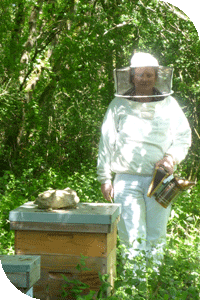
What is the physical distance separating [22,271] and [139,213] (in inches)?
31.8

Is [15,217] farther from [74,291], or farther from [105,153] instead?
[105,153]

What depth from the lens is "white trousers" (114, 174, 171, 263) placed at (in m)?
2.19

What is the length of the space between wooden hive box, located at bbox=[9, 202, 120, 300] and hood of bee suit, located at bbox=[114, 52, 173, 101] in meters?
0.73

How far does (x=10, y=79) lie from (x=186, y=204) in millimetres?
1687

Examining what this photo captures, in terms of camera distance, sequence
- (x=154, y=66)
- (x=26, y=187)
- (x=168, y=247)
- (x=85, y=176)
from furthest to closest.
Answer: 1. (x=85, y=176)
2. (x=26, y=187)
3. (x=154, y=66)
4. (x=168, y=247)

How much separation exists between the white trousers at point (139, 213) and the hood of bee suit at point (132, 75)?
46cm

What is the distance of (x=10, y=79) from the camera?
3.23 meters

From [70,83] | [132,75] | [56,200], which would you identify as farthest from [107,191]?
[70,83]

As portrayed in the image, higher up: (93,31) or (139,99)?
(93,31)

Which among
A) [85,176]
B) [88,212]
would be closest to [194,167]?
[85,176]

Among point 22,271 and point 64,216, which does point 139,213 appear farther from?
point 22,271

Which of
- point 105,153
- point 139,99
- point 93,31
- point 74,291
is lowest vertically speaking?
point 74,291

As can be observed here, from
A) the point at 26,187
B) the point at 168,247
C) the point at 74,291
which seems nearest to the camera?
the point at 74,291

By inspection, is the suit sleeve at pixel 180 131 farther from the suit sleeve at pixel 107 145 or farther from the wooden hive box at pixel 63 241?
the wooden hive box at pixel 63 241
